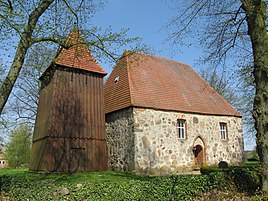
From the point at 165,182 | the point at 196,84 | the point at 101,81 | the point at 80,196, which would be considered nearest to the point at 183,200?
the point at 165,182

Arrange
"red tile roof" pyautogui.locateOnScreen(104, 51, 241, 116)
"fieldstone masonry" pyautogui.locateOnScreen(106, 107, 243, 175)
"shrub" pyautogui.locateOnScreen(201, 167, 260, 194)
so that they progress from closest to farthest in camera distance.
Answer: "shrub" pyautogui.locateOnScreen(201, 167, 260, 194)
"fieldstone masonry" pyautogui.locateOnScreen(106, 107, 243, 175)
"red tile roof" pyautogui.locateOnScreen(104, 51, 241, 116)

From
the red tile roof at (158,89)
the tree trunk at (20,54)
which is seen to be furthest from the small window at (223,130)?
the tree trunk at (20,54)

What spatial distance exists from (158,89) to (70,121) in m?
5.97

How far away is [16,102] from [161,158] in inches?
547

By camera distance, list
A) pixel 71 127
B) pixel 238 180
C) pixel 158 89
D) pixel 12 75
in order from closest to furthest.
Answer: pixel 12 75
pixel 238 180
pixel 71 127
pixel 158 89

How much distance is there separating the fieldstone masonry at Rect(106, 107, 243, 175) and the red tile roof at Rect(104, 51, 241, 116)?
50 centimetres

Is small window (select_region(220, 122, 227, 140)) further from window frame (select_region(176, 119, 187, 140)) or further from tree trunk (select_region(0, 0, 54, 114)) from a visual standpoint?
tree trunk (select_region(0, 0, 54, 114))

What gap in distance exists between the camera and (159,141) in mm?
14859

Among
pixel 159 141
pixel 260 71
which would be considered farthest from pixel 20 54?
pixel 159 141

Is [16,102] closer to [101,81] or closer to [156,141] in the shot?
[101,81]

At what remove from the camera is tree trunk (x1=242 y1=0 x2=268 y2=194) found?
7.39 meters

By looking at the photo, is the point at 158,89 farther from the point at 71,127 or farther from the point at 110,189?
the point at 110,189

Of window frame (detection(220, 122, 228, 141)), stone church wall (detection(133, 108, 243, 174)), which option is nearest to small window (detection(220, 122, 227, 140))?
window frame (detection(220, 122, 228, 141))

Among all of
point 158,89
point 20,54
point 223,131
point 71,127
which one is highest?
point 158,89
